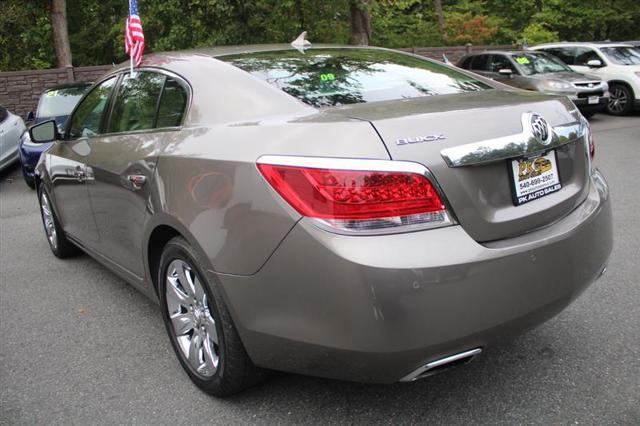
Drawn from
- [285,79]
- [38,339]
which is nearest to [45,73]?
[38,339]

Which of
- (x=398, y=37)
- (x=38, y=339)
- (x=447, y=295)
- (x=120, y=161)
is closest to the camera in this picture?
(x=447, y=295)

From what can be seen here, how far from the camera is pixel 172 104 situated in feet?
10.1

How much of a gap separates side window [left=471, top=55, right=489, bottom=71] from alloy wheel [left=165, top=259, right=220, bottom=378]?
41.8 ft

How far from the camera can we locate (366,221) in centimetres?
208

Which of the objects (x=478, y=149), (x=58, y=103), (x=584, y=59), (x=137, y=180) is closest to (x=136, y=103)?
(x=137, y=180)

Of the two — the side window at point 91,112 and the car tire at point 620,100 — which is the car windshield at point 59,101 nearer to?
the side window at point 91,112

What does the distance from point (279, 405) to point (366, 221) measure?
111 cm

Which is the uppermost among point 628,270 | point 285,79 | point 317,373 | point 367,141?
point 285,79

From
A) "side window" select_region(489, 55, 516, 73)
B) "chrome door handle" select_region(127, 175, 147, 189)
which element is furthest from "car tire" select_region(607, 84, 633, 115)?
"chrome door handle" select_region(127, 175, 147, 189)

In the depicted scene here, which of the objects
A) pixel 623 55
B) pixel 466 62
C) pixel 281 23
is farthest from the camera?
pixel 281 23

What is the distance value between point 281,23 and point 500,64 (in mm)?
5807

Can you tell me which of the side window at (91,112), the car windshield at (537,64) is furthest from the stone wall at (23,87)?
the side window at (91,112)

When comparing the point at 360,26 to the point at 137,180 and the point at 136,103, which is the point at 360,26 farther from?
the point at 137,180

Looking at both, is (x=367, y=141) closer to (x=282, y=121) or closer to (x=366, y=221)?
(x=366, y=221)
